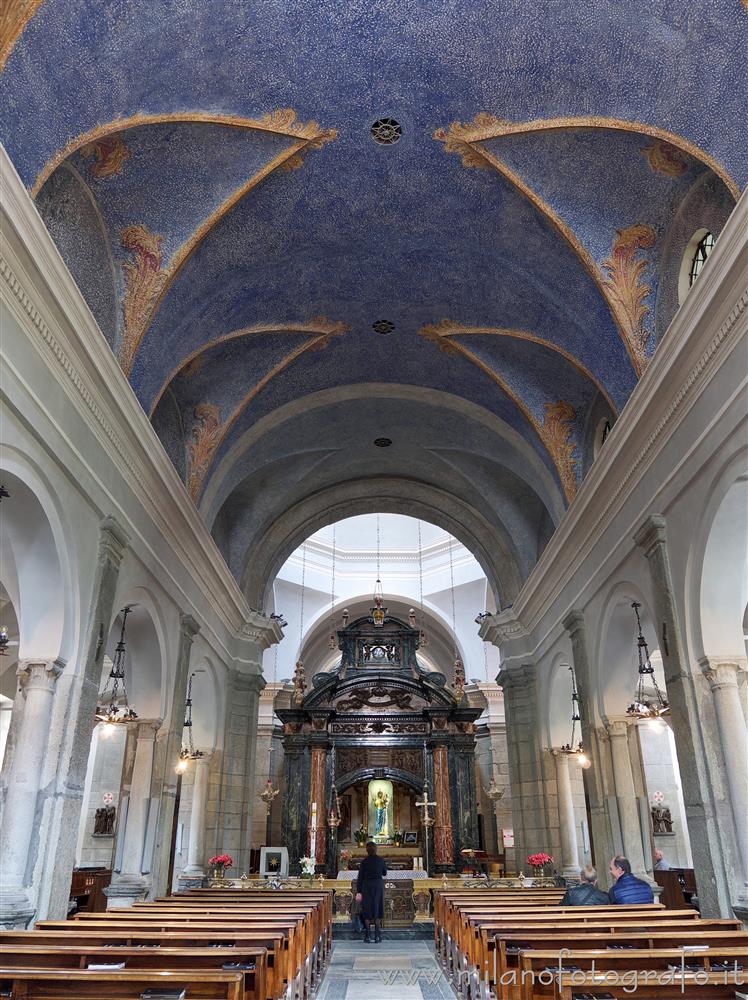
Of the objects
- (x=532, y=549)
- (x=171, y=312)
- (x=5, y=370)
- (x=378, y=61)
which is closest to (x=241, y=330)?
(x=171, y=312)

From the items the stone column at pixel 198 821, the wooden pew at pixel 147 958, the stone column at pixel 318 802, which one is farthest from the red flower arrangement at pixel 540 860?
the wooden pew at pixel 147 958

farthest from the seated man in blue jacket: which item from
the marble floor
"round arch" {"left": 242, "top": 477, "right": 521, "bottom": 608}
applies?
"round arch" {"left": 242, "top": 477, "right": 521, "bottom": 608}

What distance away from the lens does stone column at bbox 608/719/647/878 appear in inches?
372

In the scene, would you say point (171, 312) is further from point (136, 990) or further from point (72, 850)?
point (136, 990)

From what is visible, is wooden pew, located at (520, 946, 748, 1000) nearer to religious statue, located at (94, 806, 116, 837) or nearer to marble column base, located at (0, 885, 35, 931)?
marble column base, located at (0, 885, 35, 931)

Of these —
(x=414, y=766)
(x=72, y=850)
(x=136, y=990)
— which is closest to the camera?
(x=136, y=990)

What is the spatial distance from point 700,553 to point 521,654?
819cm

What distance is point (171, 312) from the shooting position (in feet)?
29.0

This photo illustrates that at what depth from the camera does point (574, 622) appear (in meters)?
10.8

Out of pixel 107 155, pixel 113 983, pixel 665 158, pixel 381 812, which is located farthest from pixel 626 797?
pixel 381 812

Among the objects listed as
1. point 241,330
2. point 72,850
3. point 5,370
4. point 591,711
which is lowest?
point 72,850

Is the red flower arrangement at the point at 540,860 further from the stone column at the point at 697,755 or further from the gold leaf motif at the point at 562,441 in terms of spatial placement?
the stone column at the point at 697,755

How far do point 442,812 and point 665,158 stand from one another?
610 inches

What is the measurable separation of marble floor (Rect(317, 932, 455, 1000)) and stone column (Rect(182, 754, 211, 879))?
275 cm
